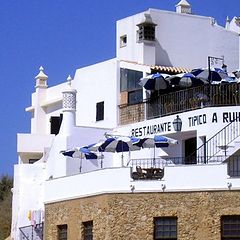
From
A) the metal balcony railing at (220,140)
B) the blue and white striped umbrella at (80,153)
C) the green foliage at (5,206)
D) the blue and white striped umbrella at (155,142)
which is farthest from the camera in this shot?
the green foliage at (5,206)

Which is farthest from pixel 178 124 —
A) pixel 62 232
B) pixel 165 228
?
pixel 62 232

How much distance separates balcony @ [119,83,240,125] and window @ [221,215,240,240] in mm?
7581

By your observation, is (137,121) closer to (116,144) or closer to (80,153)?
(80,153)

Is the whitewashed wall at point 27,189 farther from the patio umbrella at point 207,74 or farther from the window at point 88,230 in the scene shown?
the patio umbrella at point 207,74

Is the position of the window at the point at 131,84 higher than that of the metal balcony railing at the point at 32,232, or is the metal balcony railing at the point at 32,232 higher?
the window at the point at 131,84

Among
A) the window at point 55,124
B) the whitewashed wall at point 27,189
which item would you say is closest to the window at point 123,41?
the window at point 55,124

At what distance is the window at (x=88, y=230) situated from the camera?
45.4 meters

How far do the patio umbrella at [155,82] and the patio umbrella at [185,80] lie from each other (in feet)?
1.01

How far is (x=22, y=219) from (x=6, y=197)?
30.8 meters

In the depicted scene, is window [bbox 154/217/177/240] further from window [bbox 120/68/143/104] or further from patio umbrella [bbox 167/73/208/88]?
window [bbox 120/68/143/104]

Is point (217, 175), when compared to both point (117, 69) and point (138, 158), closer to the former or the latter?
point (138, 158)

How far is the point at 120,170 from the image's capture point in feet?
146

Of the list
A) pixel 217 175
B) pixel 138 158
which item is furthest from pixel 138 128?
pixel 217 175

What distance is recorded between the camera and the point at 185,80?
51438mm
